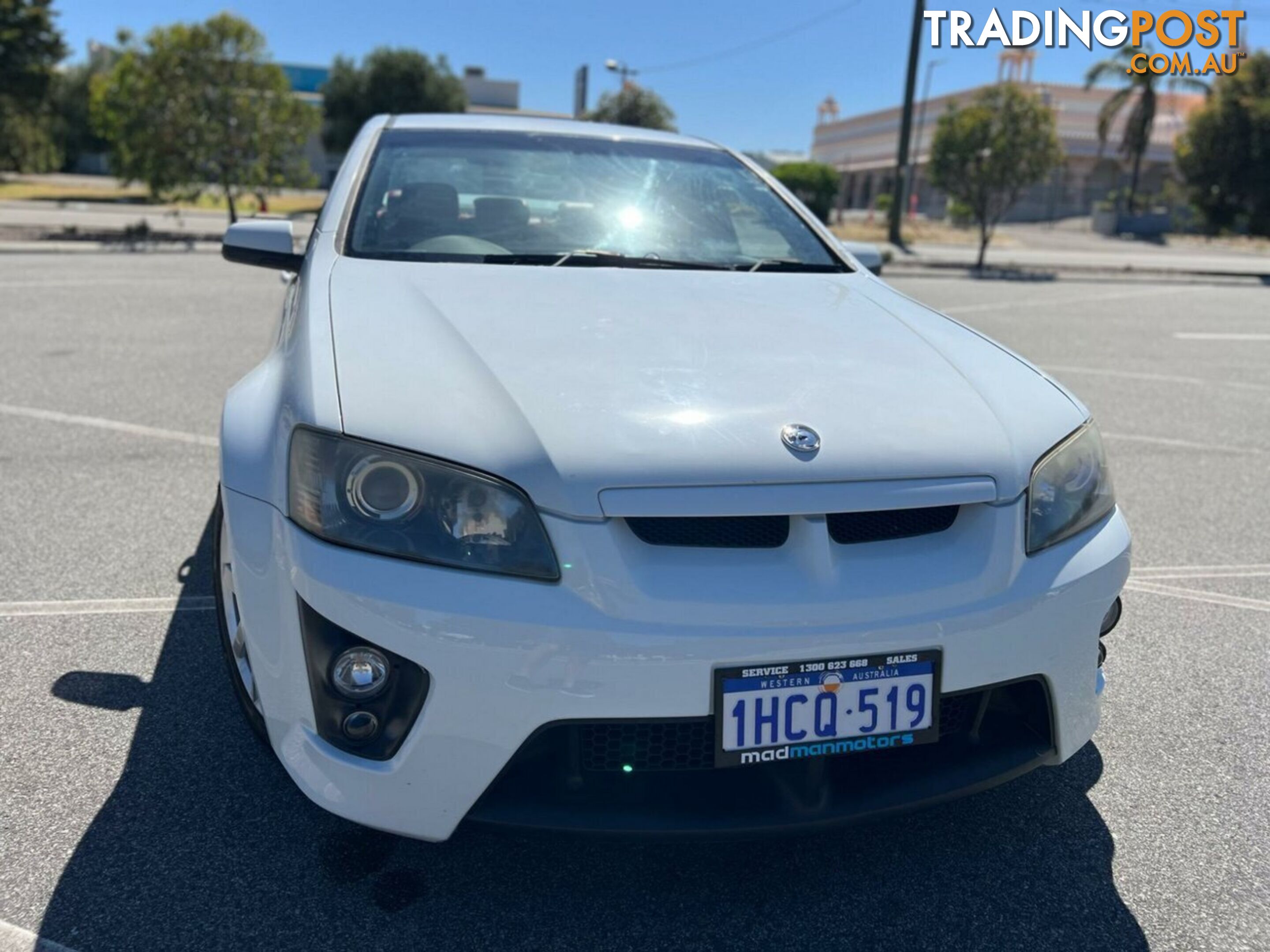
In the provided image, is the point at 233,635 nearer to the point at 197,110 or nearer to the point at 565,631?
the point at 565,631

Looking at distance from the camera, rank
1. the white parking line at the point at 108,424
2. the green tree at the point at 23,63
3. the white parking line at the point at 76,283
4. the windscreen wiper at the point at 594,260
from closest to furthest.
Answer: the windscreen wiper at the point at 594,260 < the white parking line at the point at 108,424 < the white parking line at the point at 76,283 < the green tree at the point at 23,63

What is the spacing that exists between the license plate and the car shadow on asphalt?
18cm

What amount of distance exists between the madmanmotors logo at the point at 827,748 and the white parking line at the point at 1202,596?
1.99m

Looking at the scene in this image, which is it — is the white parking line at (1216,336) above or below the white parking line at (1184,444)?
above

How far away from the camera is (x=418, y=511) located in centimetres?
163

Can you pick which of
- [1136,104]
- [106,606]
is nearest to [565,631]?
[106,606]

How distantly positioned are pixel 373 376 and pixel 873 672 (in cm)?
99

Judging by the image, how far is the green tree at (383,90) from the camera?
145 feet

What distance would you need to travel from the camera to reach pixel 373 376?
1.81m

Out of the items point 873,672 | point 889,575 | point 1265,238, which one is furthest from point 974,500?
point 1265,238

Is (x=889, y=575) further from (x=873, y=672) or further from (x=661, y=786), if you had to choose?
(x=661, y=786)

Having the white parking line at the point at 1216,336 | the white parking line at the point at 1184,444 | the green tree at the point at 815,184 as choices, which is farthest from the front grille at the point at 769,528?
the green tree at the point at 815,184

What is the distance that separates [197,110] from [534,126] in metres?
16.7

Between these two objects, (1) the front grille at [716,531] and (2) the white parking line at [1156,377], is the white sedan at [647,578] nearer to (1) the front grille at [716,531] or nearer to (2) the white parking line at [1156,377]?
(1) the front grille at [716,531]
